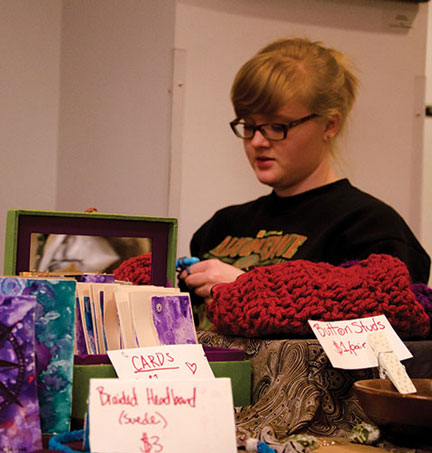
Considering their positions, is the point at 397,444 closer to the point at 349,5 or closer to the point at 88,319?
the point at 88,319

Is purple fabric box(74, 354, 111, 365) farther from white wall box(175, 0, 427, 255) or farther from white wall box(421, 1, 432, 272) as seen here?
white wall box(421, 1, 432, 272)

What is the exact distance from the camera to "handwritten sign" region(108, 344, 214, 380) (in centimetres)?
79

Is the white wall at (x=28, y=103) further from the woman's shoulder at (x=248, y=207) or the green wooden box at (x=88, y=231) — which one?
the green wooden box at (x=88, y=231)

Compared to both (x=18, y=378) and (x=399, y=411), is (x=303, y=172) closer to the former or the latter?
(x=399, y=411)

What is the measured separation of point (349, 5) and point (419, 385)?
1792mm

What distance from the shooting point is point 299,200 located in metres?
1.59

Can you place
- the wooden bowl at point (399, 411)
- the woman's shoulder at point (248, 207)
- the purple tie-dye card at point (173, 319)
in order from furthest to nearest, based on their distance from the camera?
1. the woman's shoulder at point (248, 207)
2. the purple tie-dye card at point (173, 319)
3. the wooden bowl at point (399, 411)

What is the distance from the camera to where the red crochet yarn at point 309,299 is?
0.95 m

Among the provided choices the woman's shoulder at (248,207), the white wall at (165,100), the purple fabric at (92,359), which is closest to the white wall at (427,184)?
the white wall at (165,100)

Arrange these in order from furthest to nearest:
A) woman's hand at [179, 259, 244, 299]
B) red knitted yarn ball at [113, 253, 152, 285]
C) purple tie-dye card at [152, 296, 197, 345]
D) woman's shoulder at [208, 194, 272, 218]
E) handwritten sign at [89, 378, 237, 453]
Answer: woman's shoulder at [208, 194, 272, 218] < woman's hand at [179, 259, 244, 299] < red knitted yarn ball at [113, 253, 152, 285] < purple tie-dye card at [152, 296, 197, 345] < handwritten sign at [89, 378, 237, 453]

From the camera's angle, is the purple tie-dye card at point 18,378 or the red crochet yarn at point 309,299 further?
the red crochet yarn at point 309,299

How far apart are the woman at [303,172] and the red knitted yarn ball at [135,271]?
26 centimetres

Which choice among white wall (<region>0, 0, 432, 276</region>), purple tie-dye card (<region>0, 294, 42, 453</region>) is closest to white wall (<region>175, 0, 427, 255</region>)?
white wall (<region>0, 0, 432, 276</region>)

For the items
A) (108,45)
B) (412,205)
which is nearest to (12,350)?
(108,45)
